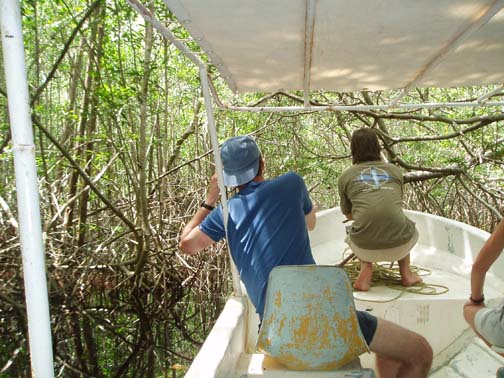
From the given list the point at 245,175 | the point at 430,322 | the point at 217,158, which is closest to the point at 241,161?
the point at 245,175

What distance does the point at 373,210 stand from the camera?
2.43 meters

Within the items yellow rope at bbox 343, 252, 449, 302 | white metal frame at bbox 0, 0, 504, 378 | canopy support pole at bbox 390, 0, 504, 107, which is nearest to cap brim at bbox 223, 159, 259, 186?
canopy support pole at bbox 390, 0, 504, 107

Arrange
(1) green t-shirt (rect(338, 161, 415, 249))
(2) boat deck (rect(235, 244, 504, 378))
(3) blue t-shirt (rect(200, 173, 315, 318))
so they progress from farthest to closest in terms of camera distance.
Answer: (1) green t-shirt (rect(338, 161, 415, 249))
(2) boat deck (rect(235, 244, 504, 378))
(3) blue t-shirt (rect(200, 173, 315, 318))

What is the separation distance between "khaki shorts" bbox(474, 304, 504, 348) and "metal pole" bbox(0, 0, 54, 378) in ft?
3.23

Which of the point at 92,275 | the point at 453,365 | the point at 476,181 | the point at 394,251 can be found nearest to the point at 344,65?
the point at 394,251

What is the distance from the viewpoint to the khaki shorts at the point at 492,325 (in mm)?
1120

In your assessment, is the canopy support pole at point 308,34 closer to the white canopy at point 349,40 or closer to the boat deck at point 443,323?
the white canopy at point 349,40

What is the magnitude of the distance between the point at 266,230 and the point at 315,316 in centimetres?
35

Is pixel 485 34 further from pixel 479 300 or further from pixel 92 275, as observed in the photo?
pixel 92 275

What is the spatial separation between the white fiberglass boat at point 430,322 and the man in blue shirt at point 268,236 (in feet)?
A: 0.56

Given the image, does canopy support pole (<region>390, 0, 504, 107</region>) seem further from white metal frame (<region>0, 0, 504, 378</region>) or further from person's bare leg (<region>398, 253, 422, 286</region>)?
white metal frame (<region>0, 0, 504, 378</region>)

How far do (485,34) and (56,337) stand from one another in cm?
484

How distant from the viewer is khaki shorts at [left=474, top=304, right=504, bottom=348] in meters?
1.12

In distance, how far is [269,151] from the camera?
7.87m
